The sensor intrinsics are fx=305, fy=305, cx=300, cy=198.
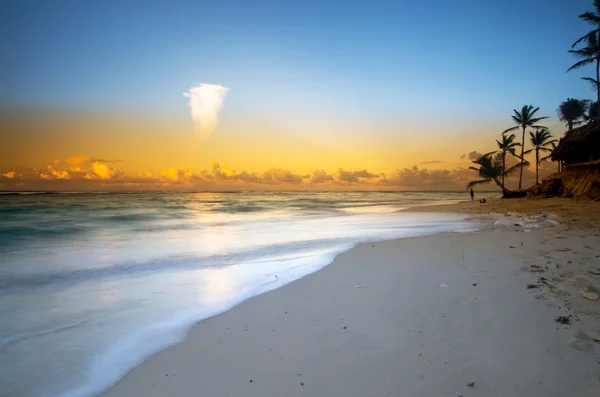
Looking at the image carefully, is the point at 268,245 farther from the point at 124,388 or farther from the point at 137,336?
the point at 124,388

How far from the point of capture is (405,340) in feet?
10.2

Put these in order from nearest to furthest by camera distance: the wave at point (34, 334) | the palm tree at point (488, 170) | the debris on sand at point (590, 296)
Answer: the debris on sand at point (590, 296) < the wave at point (34, 334) < the palm tree at point (488, 170)

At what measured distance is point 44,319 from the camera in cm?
485

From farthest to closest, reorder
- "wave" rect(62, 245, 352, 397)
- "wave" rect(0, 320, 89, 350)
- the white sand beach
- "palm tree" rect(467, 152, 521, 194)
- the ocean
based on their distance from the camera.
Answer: "palm tree" rect(467, 152, 521, 194)
"wave" rect(0, 320, 89, 350)
the ocean
"wave" rect(62, 245, 352, 397)
the white sand beach

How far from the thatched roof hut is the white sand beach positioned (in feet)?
79.2

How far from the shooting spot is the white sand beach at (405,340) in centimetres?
248

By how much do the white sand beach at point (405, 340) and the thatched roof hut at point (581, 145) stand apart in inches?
951

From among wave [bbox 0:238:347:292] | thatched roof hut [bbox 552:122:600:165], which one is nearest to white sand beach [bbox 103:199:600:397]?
wave [bbox 0:238:347:292]

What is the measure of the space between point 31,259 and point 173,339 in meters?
9.85

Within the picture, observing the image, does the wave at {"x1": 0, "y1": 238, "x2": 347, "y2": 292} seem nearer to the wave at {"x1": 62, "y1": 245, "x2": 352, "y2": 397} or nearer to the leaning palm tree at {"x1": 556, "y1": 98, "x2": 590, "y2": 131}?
the wave at {"x1": 62, "y1": 245, "x2": 352, "y2": 397}

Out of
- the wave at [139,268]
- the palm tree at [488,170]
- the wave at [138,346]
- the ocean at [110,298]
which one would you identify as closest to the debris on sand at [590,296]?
the ocean at [110,298]

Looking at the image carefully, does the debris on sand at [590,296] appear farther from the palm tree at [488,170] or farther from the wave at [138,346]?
the palm tree at [488,170]

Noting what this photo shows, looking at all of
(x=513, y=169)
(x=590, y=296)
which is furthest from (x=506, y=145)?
(x=590, y=296)

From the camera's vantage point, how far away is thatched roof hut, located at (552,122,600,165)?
22297 mm
